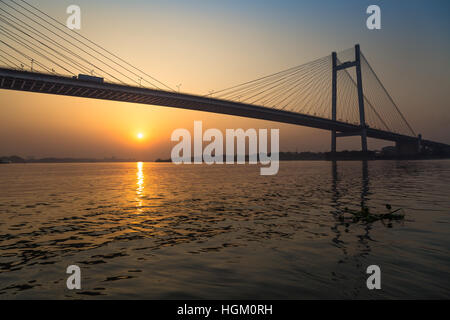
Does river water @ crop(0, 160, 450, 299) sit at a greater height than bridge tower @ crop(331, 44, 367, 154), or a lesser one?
lesser

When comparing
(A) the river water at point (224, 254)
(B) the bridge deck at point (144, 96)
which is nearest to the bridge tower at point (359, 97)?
(B) the bridge deck at point (144, 96)

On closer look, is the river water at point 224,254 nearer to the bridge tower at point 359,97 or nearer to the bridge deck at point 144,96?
the bridge deck at point 144,96

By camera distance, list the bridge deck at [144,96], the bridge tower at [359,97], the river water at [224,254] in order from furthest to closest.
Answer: the bridge tower at [359,97] < the bridge deck at [144,96] < the river water at [224,254]

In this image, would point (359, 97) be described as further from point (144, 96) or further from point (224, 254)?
point (224, 254)

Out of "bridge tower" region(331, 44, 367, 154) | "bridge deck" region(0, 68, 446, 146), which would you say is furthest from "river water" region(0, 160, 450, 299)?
"bridge tower" region(331, 44, 367, 154)

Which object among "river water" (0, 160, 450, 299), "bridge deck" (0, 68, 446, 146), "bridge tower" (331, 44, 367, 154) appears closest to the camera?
"river water" (0, 160, 450, 299)

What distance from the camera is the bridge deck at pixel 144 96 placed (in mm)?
42906

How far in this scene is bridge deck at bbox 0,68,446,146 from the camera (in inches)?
1689

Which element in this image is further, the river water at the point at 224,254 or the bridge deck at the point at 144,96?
the bridge deck at the point at 144,96

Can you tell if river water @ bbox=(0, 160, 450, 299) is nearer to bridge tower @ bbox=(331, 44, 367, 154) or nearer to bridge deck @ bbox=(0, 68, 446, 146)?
bridge deck @ bbox=(0, 68, 446, 146)

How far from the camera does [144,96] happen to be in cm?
5316

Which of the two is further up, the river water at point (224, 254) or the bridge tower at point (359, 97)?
the bridge tower at point (359, 97)

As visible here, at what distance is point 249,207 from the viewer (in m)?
14.0

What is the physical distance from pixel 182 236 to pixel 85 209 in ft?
23.2
